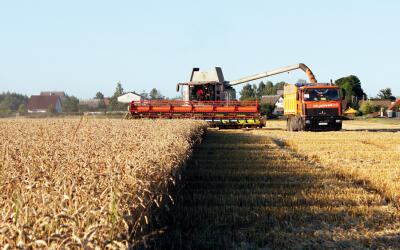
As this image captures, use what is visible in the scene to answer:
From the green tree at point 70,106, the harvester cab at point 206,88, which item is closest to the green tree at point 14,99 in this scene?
the green tree at point 70,106

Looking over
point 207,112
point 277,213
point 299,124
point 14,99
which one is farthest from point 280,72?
point 14,99

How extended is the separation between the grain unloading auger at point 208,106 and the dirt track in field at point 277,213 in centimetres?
1576

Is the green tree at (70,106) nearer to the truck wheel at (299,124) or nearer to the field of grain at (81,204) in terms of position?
the truck wheel at (299,124)

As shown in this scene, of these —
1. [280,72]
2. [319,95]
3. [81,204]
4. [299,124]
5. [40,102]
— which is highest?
[280,72]

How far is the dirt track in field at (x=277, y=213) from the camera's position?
197 inches

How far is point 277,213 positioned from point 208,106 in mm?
19649

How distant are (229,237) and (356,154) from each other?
904 centimetres

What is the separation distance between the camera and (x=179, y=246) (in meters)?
4.76

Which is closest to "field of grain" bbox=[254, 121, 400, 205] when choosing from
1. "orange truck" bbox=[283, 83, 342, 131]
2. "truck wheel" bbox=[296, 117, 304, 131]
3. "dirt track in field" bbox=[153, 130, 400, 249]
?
"dirt track in field" bbox=[153, 130, 400, 249]

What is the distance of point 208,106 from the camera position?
25.5 meters

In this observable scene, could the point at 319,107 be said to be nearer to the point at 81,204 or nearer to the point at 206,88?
the point at 206,88

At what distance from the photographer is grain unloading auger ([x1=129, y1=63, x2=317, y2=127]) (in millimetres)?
25422

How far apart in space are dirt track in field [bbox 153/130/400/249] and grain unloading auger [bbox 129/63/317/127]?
51.7 feet

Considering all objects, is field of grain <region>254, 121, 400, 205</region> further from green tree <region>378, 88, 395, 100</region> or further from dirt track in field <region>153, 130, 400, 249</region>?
green tree <region>378, 88, 395, 100</region>
